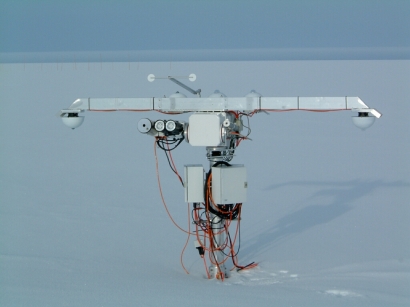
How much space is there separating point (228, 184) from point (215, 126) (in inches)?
20.6

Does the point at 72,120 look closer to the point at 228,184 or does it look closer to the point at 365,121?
the point at 228,184

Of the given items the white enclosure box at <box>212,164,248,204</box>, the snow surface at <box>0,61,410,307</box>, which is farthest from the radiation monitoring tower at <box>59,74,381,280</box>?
the snow surface at <box>0,61,410,307</box>

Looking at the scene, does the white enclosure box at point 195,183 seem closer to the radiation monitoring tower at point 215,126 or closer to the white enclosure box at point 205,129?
the radiation monitoring tower at point 215,126

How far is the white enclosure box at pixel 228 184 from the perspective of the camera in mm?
4992

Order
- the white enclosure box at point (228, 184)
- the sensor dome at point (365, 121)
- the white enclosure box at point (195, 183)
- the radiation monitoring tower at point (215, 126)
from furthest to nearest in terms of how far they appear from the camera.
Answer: the white enclosure box at point (195, 183) < the white enclosure box at point (228, 184) < the radiation monitoring tower at point (215, 126) < the sensor dome at point (365, 121)

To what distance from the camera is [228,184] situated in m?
5.01

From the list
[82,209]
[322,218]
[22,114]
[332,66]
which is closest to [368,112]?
[322,218]

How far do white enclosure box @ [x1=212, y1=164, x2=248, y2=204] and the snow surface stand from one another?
27.8 inches

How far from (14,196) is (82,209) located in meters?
1.20

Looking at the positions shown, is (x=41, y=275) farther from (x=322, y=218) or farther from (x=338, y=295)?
(x=322, y=218)

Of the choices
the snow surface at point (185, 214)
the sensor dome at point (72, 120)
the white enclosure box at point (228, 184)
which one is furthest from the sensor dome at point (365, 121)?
the sensor dome at point (72, 120)

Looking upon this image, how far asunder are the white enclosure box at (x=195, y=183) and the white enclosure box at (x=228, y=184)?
0.37 ft

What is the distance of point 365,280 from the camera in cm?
514

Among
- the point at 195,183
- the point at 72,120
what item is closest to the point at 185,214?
the point at 195,183
